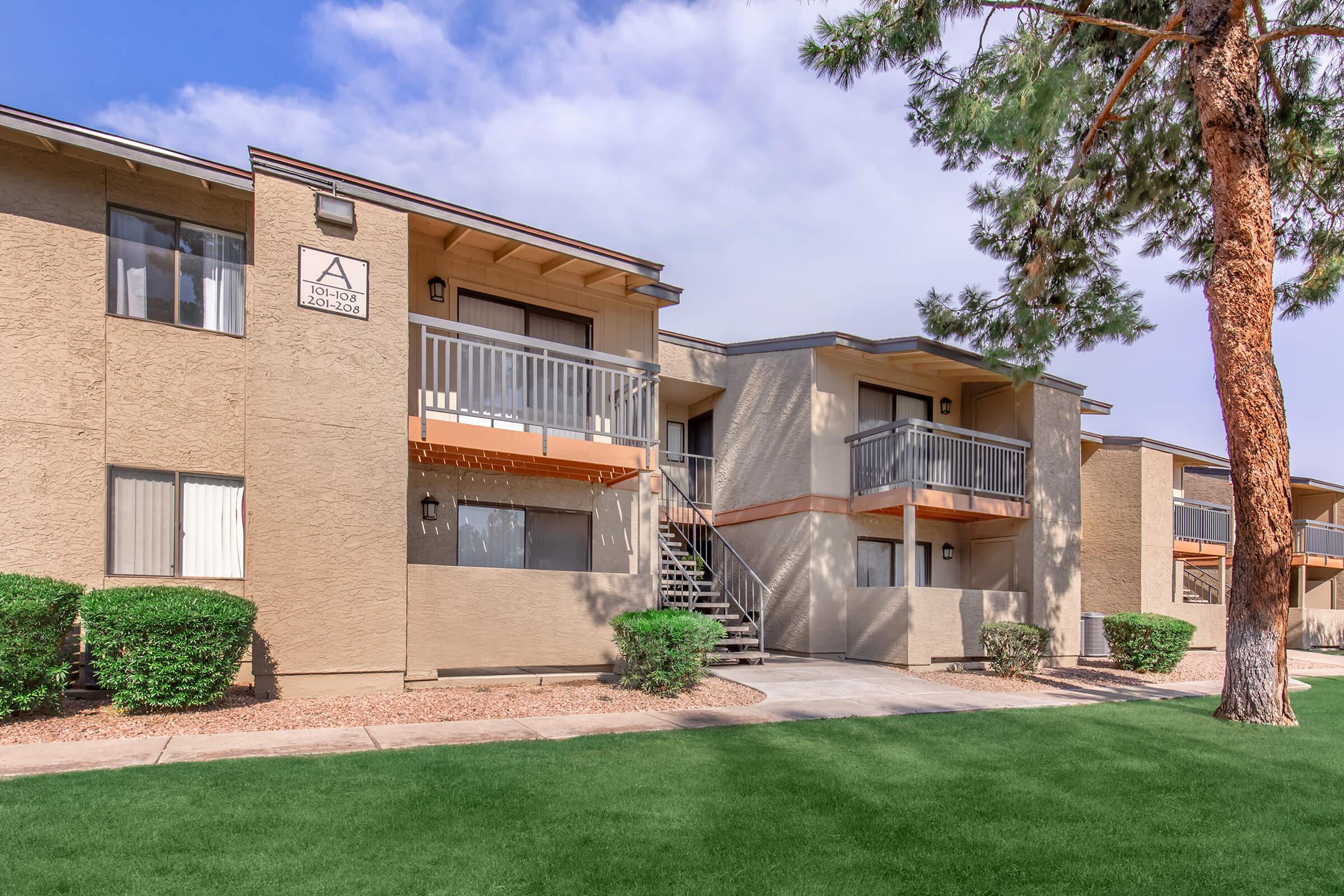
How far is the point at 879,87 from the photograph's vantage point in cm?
1086

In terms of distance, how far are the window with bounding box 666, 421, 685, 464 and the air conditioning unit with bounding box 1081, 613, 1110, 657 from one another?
8.70 metres

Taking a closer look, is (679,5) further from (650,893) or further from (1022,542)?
(650,893)

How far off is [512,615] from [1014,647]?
7.71 metres

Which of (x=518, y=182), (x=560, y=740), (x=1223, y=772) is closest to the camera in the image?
(x=1223, y=772)

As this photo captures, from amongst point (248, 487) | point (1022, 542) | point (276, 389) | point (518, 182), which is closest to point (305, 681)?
point (248, 487)

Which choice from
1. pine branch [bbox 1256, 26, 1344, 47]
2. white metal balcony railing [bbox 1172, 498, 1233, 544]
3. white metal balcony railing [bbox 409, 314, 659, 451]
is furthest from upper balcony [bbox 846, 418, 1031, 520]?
white metal balcony railing [bbox 1172, 498, 1233, 544]

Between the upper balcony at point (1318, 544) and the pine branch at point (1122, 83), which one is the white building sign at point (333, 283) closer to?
the pine branch at point (1122, 83)

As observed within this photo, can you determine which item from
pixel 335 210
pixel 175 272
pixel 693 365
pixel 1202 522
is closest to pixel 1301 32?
pixel 693 365

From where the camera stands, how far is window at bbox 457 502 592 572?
1156cm

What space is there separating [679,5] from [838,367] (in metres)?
6.63

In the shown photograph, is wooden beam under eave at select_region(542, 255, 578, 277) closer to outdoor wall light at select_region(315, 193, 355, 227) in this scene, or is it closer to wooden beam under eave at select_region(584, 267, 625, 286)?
wooden beam under eave at select_region(584, 267, 625, 286)

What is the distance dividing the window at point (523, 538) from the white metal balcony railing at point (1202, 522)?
608 inches

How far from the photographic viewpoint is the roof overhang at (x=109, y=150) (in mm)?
8391

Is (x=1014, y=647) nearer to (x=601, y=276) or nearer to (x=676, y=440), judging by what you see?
(x=676, y=440)
